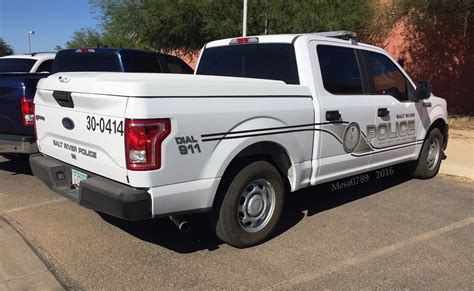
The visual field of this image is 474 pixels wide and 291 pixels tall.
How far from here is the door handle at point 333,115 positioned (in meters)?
4.79

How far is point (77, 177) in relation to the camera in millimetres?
4176

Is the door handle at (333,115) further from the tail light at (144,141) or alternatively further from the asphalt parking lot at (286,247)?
the tail light at (144,141)

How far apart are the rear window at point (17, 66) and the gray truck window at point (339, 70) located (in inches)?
252

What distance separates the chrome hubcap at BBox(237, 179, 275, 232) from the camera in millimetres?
4312

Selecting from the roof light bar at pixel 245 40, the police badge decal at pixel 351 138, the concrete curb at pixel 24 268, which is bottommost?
the concrete curb at pixel 24 268

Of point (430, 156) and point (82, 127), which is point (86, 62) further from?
point (430, 156)

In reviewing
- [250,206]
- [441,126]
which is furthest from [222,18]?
[250,206]

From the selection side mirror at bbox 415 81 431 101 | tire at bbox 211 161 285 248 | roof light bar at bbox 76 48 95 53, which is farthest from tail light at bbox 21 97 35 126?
side mirror at bbox 415 81 431 101

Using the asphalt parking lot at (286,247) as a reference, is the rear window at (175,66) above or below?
above

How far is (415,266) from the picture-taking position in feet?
13.5

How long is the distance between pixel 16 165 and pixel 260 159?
5.02 m

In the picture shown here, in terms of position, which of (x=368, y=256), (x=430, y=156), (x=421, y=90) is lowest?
(x=368, y=256)

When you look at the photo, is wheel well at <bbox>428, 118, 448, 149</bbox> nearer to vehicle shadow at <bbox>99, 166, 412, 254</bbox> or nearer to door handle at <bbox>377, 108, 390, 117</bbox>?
vehicle shadow at <bbox>99, 166, 412, 254</bbox>

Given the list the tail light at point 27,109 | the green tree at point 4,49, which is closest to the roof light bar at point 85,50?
the tail light at point 27,109
